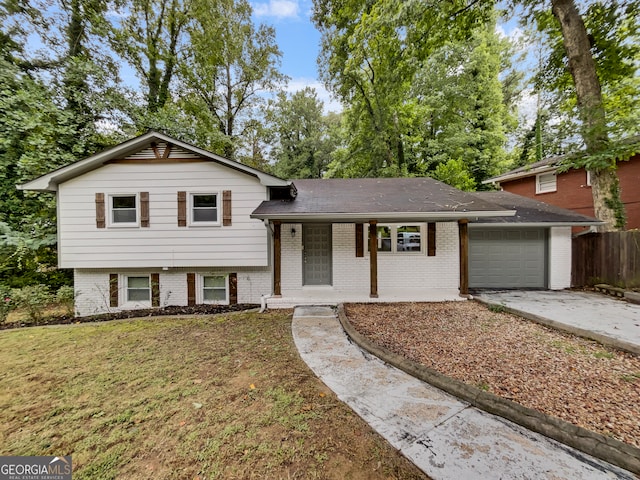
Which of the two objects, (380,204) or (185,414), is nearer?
(185,414)

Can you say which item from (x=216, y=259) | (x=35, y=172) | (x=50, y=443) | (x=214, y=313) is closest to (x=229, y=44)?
(x=35, y=172)

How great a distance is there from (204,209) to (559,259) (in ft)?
36.8

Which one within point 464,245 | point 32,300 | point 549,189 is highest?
point 549,189

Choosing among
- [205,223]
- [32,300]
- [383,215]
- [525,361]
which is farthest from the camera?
[205,223]

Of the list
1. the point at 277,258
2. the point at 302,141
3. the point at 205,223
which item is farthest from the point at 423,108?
the point at 205,223

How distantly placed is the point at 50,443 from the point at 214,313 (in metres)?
4.22

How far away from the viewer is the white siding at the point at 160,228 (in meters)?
6.99

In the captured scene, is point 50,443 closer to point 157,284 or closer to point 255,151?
point 157,284

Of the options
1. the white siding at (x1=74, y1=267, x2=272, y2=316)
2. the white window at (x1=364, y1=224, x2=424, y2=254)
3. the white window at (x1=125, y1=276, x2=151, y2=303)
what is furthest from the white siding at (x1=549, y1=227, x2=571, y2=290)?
the white window at (x1=125, y1=276, x2=151, y2=303)

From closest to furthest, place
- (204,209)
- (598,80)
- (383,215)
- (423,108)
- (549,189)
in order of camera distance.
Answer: (383,215)
(204,209)
(598,80)
(549,189)
(423,108)

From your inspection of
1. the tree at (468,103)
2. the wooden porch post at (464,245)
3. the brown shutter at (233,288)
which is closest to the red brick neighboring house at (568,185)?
the tree at (468,103)

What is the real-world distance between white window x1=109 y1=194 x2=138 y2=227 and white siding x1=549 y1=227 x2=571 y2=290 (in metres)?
12.7

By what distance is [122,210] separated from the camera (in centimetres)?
717

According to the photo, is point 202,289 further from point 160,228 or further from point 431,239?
point 431,239
